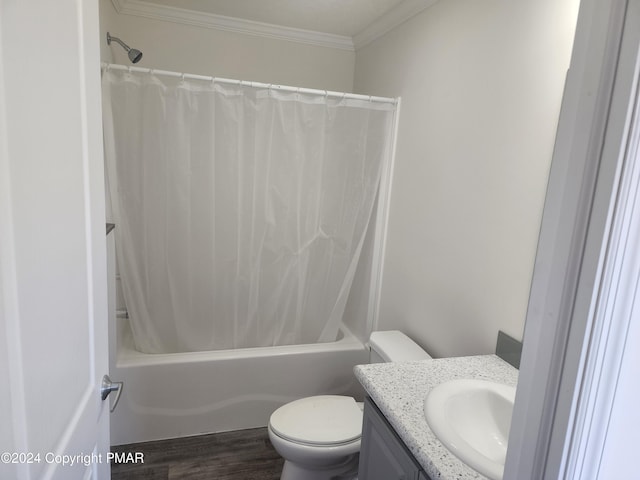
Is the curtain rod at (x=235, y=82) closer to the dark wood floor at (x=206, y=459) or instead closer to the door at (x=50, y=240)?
the door at (x=50, y=240)

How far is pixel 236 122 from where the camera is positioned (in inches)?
86.1

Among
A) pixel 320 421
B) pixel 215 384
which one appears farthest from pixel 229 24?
pixel 320 421

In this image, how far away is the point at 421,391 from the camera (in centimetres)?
126

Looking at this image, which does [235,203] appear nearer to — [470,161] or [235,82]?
[235,82]

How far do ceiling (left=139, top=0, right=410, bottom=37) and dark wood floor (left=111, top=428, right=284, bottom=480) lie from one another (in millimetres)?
2546

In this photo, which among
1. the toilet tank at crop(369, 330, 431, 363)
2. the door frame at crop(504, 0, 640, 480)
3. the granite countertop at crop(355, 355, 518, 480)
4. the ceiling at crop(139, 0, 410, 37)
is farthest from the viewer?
the ceiling at crop(139, 0, 410, 37)

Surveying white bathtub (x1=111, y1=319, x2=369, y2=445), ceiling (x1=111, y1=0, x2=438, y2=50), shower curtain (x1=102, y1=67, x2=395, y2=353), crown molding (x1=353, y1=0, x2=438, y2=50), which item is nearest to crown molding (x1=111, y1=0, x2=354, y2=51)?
ceiling (x1=111, y1=0, x2=438, y2=50)

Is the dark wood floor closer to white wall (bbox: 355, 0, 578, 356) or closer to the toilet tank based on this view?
the toilet tank

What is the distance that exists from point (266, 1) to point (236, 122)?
81cm

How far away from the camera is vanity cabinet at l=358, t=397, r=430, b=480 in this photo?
42.4 inches

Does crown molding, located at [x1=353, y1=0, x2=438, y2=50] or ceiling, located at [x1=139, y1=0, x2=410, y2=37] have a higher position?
ceiling, located at [x1=139, y1=0, x2=410, y2=37]

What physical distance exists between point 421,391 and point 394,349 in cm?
67

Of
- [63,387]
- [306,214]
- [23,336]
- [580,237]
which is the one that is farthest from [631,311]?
[306,214]

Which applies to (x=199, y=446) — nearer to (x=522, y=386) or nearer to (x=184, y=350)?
(x=184, y=350)
